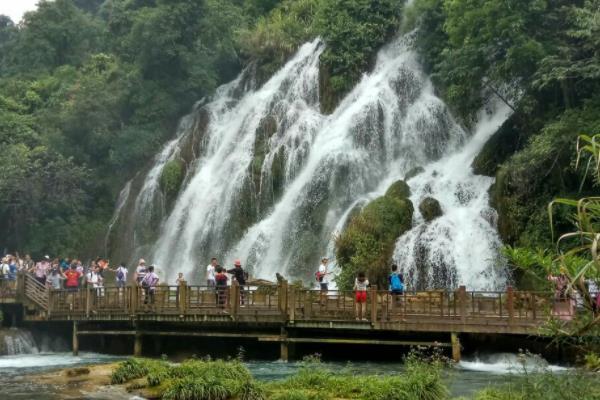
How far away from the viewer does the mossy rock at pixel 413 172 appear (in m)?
35.5

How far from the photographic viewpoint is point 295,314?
910 inches

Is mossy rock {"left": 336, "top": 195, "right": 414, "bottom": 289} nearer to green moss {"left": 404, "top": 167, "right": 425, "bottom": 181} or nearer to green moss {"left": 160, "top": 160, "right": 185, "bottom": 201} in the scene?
green moss {"left": 404, "top": 167, "right": 425, "bottom": 181}

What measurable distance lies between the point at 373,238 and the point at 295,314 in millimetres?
8347

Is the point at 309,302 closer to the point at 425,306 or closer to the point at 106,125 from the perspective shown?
the point at 425,306

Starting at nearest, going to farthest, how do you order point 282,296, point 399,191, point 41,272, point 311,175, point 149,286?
point 282,296 < point 149,286 < point 41,272 < point 399,191 < point 311,175

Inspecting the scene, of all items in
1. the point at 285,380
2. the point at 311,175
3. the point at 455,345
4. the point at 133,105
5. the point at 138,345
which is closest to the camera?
the point at 285,380

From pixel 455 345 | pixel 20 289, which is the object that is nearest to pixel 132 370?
pixel 455 345

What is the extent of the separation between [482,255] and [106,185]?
28.1 metres

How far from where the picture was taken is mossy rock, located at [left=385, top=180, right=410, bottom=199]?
108ft

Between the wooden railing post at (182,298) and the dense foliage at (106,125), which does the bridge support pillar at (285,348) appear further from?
the dense foliage at (106,125)

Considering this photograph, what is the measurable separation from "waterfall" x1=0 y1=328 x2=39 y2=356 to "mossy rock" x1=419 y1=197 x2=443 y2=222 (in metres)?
14.9

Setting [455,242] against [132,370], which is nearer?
[132,370]

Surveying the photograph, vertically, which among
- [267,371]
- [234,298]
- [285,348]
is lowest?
[267,371]

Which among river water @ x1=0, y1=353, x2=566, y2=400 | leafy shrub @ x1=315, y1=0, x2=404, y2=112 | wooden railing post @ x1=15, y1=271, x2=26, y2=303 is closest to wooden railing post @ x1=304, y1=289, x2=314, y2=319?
river water @ x1=0, y1=353, x2=566, y2=400
